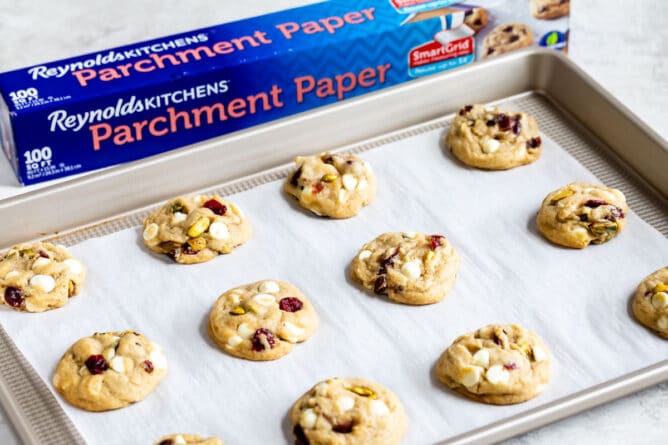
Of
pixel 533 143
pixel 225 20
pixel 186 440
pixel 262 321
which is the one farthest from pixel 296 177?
pixel 225 20

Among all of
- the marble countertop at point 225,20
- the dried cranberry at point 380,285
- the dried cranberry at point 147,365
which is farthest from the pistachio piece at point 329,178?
the marble countertop at point 225,20

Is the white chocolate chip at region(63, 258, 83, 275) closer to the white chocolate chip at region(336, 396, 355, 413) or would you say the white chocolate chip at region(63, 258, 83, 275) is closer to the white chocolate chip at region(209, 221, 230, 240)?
the white chocolate chip at region(209, 221, 230, 240)

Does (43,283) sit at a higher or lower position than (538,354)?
higher

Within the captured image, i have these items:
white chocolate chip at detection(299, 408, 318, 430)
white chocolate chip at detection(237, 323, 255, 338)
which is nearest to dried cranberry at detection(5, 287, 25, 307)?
white chocolate chip at detection(237, 323, 255, 338)

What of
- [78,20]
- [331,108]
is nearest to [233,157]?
[331,108]

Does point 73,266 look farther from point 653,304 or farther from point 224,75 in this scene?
point 653,304

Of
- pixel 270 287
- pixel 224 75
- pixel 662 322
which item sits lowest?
pixel 662 322

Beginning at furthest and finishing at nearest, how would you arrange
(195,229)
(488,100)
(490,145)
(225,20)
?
1. (225,20)
2. (488,100)
3. (490,145)
4. (195,229)

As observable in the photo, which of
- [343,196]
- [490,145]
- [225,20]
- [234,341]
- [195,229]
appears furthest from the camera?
[225,20]

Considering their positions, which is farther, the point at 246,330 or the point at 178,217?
the point at 178,217
